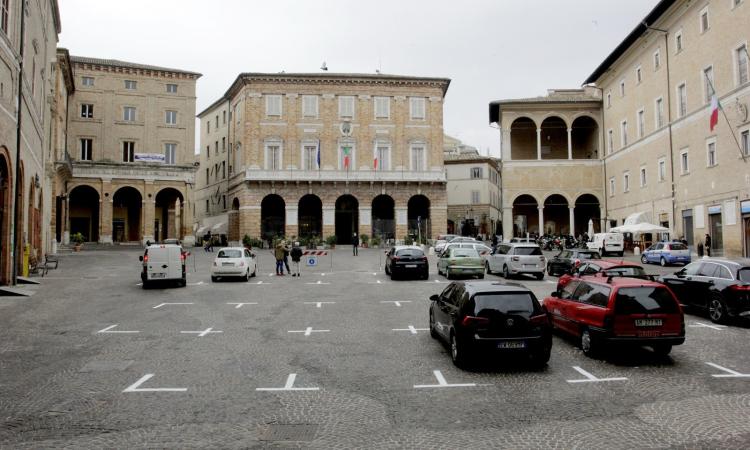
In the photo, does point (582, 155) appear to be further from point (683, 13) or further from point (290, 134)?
point (290, 134)

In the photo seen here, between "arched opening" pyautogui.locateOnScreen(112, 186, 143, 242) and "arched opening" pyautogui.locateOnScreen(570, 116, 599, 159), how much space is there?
42.8 meters

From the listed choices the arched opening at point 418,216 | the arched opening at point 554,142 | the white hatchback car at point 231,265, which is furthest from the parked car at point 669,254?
the arched opening at point 554,142

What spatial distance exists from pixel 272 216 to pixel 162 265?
3189 centimetres

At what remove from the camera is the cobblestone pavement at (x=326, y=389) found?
642 cm

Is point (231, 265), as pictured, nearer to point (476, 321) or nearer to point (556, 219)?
point (476, 321)

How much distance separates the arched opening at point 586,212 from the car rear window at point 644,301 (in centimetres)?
4546

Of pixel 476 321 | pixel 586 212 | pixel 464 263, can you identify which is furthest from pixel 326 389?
pixel 586 212

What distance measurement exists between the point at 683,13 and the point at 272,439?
3962 cm

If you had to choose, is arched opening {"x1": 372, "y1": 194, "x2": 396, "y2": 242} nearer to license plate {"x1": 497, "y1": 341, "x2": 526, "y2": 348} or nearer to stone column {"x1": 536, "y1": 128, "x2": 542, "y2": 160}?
stone column {"x1": 536, "y1": 128, "x2": 542, "y2": 160}

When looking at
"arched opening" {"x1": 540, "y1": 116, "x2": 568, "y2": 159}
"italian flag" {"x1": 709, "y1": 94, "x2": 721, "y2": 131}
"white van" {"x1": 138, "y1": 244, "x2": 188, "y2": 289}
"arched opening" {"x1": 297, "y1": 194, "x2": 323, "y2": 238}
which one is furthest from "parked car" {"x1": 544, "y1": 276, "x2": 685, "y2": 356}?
"arched opening" {"x1": 540, "y1": 116, "x2": 568, "y2": 159}

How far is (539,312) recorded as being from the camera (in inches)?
383

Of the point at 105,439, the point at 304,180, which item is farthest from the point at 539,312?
the point at 304,180

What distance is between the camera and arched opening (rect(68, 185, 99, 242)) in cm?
5303

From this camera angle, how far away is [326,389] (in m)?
8.38
